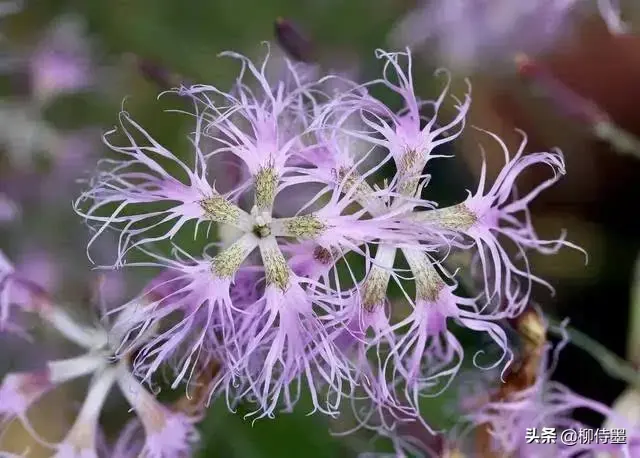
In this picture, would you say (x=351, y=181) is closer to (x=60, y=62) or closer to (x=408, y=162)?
(x=408, y=162)

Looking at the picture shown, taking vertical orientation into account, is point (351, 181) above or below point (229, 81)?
below

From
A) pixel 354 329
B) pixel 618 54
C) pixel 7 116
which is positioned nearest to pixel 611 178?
pixel 618 54

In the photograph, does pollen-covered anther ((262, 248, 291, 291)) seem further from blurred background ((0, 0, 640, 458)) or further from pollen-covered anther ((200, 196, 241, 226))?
blurred background ((0, 0, 640, 458))

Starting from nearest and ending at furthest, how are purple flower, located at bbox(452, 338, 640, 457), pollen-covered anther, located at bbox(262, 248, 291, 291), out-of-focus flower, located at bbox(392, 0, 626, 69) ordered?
pollen-covered anther, located at bbox(262, 248, 291, 291) < purple flower, located at bbox(452, 338, 640, 457) < out-of-focus flower, located at bbox(392, 0, 626, 69)

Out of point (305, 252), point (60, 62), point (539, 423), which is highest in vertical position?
point (60, 62)

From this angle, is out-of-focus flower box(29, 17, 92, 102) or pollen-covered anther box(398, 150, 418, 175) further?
out-of-focus flower box(29, 17, 92, 102)

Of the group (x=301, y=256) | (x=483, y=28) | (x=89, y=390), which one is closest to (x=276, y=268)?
(x=301, y=256)

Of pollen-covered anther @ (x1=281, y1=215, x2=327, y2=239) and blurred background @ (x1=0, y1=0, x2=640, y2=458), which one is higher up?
blurred background @ (x1=0, y1=0, x2=640, y2=458)

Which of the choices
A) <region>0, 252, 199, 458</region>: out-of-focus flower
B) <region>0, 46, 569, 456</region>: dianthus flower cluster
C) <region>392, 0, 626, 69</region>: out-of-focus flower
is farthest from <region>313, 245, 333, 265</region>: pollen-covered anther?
<region>392, 0, 626, 69</region>: out-of-focus flower
